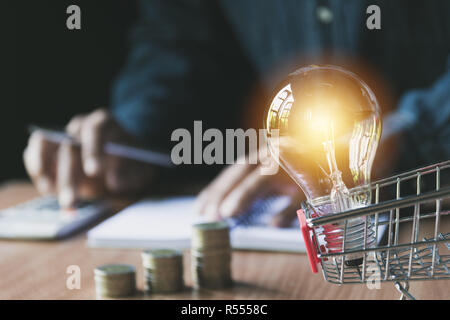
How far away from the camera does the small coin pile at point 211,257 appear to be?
0.63m

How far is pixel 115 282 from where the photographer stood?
60cm

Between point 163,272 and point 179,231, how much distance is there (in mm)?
217

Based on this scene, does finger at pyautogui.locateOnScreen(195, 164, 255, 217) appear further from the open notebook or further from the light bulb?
the light bulb

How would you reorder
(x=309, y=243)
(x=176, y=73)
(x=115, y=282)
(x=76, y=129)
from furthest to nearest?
(x=176, y=73) < (x=76, y=129) < (x=115, y=282) < (x=309, y=243)

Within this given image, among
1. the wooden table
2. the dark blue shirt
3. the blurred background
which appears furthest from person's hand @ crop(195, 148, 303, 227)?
the blurred background

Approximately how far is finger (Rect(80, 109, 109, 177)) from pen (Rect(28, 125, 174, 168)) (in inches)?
0.8

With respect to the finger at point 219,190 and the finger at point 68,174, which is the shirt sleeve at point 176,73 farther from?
the finger at point 219,190

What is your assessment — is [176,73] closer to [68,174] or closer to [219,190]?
[68,174]

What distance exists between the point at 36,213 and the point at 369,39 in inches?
31.8

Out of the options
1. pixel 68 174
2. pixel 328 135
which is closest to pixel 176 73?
pixel 68 174

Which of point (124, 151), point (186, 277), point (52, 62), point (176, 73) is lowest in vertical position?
point (186, 277)

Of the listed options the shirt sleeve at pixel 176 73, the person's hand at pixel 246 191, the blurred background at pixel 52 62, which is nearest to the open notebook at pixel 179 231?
the person's hand at pixel 246 191
